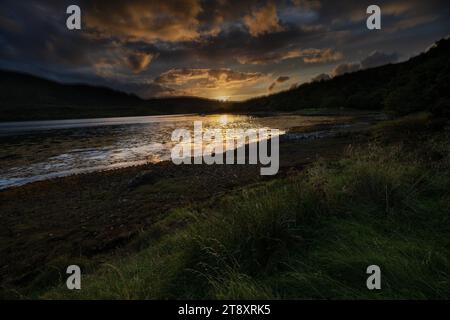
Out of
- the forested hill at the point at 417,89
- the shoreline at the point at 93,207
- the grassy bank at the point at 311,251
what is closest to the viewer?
the grassy bank at the point at 311,251

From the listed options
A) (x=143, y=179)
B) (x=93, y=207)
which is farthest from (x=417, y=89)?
(x=93, y=207)

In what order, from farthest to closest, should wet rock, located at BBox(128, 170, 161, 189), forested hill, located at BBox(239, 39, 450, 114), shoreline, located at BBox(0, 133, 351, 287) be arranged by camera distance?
1. forested hill, located at BBox(239, 39, 450, 114)
2. wet rock, located at BBox(128, 170, 161, 189)
3. shoreline, located at BBox(0, 133, 351, 287)

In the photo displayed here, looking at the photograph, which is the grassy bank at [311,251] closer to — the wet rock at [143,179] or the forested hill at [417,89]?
the wet rock at [143,179]

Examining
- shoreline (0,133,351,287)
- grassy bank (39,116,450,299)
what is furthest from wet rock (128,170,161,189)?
grassy bank (39,116,450,299)

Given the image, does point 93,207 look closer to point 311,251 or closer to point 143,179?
point 143,179

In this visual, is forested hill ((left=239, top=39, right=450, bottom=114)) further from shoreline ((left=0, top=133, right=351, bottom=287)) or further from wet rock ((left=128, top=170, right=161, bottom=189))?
wet rock ((left=128, top=170, right=161, bottom=189))

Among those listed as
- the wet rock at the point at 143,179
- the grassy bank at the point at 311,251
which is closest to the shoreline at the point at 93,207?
the wet rock at the point at 143,179

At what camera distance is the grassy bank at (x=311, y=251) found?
2.86 meters

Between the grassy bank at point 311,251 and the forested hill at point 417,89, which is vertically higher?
the forested hill at point 417,89

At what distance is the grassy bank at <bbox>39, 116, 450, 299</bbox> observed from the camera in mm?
2857

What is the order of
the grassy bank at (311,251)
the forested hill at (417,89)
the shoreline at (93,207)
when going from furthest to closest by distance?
the forested hill at (417,89)
the shoreline at (93,207)
the grassy bank at (311,251)

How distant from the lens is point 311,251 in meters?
3.54
